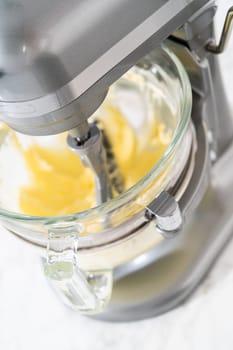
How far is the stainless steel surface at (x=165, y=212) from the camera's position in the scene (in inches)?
13.6

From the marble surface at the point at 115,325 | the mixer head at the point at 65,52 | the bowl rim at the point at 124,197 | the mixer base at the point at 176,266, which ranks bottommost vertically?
the marble surface at the point at 115,325

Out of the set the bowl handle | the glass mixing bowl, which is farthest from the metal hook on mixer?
the bowl handle

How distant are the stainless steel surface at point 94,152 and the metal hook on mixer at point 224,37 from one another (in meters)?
0.09

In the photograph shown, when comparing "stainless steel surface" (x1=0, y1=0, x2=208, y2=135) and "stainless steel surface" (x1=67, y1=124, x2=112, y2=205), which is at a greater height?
"stainless steel surface" (x1=0, y1=0, x2=208, y2=135)

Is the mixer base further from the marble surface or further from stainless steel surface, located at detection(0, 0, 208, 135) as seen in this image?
stainless steel surface, located at detection(0, 0, 208, 135)

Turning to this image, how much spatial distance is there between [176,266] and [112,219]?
3.5 inches

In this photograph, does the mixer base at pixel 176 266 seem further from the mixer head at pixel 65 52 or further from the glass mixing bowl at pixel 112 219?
the mixer head at pixel 65 52

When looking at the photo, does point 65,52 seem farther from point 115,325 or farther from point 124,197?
point 115,325

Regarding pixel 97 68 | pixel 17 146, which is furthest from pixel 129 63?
pixel 17 146

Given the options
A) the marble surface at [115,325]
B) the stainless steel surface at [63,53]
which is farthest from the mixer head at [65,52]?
the marble surface at [115,325]

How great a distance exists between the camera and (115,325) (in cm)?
43

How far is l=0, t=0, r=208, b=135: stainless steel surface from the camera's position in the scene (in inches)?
9.8

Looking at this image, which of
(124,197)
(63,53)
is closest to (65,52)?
(63,53)

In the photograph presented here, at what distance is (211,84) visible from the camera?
0.40m
